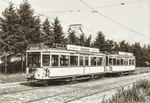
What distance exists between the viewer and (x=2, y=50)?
30.8m

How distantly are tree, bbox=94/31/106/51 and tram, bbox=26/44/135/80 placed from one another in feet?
92.9

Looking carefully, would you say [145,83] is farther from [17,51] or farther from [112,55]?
[17,51]

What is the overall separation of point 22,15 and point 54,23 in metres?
7.62

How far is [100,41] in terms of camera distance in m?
56.5

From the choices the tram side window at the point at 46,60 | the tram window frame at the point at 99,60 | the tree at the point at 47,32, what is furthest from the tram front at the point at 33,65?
the tree at the point at 47,32

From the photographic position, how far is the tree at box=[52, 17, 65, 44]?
125ft

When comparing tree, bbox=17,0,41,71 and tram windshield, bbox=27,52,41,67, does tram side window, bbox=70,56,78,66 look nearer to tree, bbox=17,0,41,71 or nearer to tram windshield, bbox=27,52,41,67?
tram windshield, bbox=27,52,41,67

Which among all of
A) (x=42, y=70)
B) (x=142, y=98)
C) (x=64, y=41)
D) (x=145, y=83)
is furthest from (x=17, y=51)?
(x=142, y=98)

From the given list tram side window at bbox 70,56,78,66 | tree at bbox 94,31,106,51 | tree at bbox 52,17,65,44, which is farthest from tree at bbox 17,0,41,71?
tree at bbox 94,31,106,51

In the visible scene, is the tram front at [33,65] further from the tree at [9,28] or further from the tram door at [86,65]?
the tree at [9,28]

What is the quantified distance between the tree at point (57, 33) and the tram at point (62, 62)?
11676 millimetres

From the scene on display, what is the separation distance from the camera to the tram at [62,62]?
1827 centimetres

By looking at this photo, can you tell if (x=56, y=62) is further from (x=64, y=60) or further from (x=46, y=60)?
(x=64, y=60)

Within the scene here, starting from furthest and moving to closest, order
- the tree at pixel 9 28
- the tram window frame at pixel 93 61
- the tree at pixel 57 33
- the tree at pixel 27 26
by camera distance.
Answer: the tree at pixel 57 33
the tree at pixel 27 26
the tree at pixel 9 28
the tram window frame at pixel 93 61
